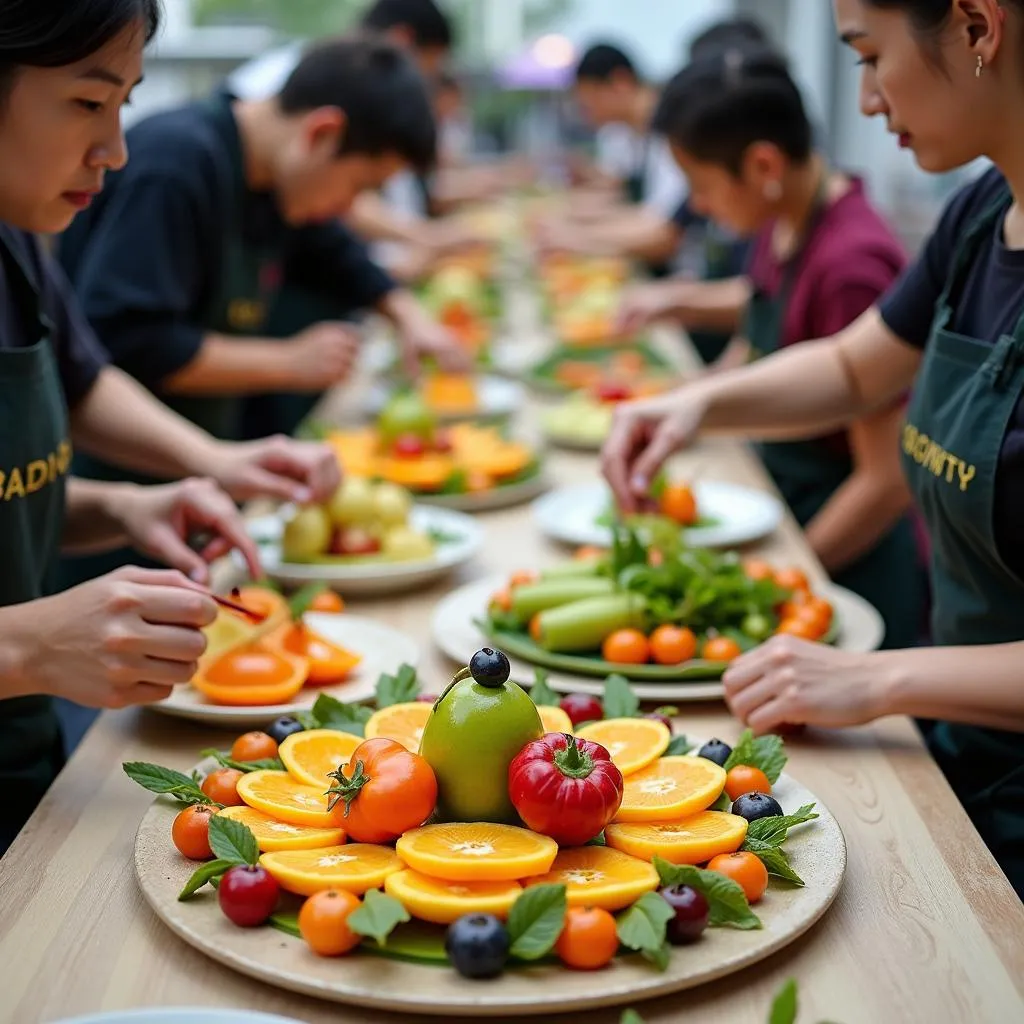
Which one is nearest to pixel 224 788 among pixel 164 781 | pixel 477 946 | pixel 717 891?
pixel 164 781

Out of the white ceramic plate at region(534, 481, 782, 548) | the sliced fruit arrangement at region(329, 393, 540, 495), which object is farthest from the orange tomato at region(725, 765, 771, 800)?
the sliced fruit arrangement at region(329, 393, 540, 495)

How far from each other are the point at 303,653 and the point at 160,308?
152 centimetres

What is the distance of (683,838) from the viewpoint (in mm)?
1278

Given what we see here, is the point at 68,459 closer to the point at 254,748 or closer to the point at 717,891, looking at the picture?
the point at 254,748

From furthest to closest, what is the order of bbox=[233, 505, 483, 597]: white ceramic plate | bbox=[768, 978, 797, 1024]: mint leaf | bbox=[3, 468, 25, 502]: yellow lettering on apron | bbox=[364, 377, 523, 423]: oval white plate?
bbox=[364, 377, 523, 423]: oval white plate, bbox=[233, 505, 483, 597]: white ceramic plate, bbox=[3, 468, 25, 502]: yellow lettering on apron, bbox=[768, 978, 797, 1024]: mint leaf

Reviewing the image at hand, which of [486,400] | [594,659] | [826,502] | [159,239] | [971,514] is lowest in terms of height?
[826,502]

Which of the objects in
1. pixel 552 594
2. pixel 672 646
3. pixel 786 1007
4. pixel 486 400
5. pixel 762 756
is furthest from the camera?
pixel 486 400

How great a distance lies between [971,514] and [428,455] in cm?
148

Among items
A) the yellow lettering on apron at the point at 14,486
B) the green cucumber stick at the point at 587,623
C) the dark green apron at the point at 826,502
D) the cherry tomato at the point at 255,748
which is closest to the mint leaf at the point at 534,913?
the cherry tomato at the point at 255,748

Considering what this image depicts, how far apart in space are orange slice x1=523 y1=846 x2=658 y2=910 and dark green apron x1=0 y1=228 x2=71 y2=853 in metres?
0.83

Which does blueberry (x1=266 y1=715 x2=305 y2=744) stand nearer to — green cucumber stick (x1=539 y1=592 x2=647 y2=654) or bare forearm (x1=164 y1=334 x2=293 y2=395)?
green cucumber stick (x1=539 y1=592 x2=647 y2=654)

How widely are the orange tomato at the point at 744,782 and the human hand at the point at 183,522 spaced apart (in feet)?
2.81

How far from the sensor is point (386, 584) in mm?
2256

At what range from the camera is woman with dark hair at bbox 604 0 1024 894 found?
161 centimetres
